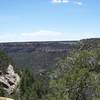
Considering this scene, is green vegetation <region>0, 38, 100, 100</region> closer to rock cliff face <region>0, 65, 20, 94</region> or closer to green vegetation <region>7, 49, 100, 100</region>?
green vegetation <region>7, 49, 100, 100</region>

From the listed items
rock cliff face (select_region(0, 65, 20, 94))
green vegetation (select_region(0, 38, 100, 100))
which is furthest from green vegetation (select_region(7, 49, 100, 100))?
rock cliff face (select_region(0, 65, 20, 94))

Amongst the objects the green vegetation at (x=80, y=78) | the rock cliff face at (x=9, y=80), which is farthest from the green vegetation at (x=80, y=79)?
the rock cliff face at (x=9, y=80)

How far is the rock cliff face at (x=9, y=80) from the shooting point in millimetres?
127894

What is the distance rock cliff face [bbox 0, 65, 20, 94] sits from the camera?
12789cm

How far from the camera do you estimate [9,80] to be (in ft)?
438

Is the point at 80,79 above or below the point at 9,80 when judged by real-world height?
above

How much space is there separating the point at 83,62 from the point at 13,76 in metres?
114

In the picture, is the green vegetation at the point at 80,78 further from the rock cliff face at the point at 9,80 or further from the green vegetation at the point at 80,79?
the rock cliff face at the point at 9,80

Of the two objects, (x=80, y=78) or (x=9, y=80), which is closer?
(x=80, y=78)

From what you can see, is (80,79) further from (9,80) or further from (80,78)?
(9,80)

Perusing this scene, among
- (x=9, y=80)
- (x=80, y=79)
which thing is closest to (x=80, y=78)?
(x=80, y=79)

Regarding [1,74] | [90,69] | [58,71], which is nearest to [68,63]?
[58,71]

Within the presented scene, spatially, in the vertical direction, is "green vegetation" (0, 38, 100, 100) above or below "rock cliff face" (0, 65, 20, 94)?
above

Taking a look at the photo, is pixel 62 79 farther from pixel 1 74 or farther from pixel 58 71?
pixel 1 74
